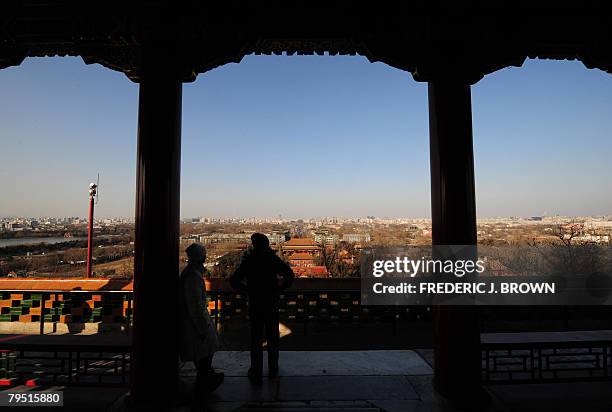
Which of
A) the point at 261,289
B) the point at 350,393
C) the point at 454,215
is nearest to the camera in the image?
the point at 454,215

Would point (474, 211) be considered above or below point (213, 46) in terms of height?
below

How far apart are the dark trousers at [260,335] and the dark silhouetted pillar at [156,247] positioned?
779mm

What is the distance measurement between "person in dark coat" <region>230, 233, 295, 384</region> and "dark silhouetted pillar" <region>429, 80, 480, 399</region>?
5.38ft

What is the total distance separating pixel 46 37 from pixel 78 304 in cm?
464

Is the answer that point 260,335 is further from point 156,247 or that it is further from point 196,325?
point 156,247

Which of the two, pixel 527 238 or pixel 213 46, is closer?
pixel 213 46

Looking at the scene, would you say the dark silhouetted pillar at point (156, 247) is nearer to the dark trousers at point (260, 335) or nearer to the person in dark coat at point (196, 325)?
the person in dark coat at point (196, 325)

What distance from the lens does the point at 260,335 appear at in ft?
10.5

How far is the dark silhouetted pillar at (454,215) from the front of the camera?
2.82m

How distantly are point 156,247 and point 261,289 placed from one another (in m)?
1.15

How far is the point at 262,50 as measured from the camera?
11.5 ft

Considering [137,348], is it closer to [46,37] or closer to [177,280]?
[177,280]

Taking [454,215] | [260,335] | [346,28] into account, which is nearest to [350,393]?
[260,335]

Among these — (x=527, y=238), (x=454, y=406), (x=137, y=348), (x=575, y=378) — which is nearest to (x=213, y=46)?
(x=137, y=348)
